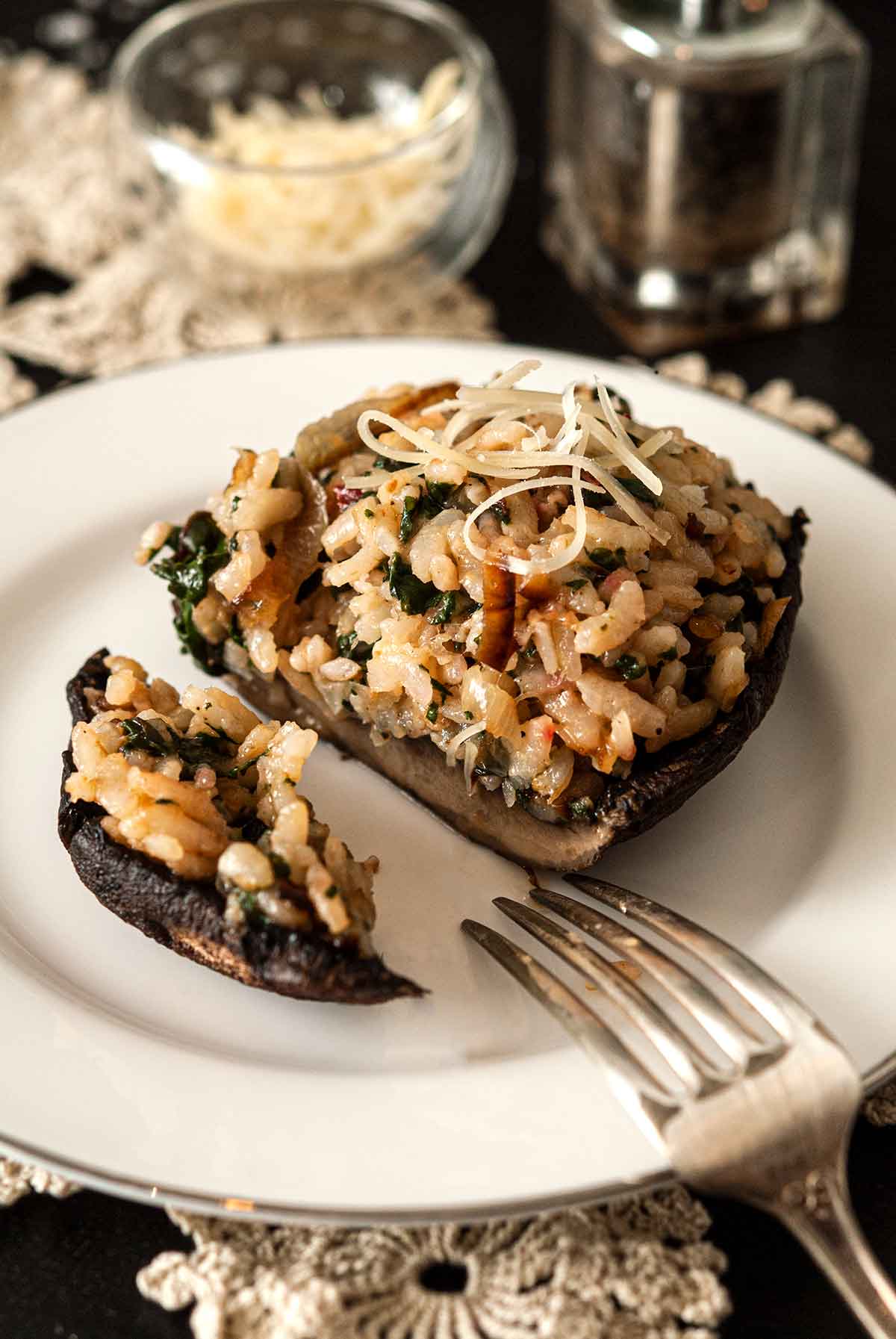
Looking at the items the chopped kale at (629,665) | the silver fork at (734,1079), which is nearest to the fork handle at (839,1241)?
the silver fork at (734,1079)

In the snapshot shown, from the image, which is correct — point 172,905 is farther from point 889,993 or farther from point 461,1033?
point 889,993

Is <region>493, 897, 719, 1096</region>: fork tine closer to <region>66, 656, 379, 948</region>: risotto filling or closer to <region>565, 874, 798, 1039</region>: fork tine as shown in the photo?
<region>565, 874, 798, 1039</region>: fork tine

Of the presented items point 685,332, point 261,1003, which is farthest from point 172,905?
point 685,332

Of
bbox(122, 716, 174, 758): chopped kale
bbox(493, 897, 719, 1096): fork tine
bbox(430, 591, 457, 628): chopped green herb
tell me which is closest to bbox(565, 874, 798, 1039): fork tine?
bbox(493, 897, 719, 1096): fork tine

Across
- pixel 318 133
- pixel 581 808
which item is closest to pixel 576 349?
pixel 318 133

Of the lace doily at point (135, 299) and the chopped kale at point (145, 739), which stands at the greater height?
the chopped kale at point (145, 739)

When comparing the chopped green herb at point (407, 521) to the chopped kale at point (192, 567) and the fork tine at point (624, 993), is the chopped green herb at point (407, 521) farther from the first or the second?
the fork tine at point (624, 993)

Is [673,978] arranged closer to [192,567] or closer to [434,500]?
[434,500]
